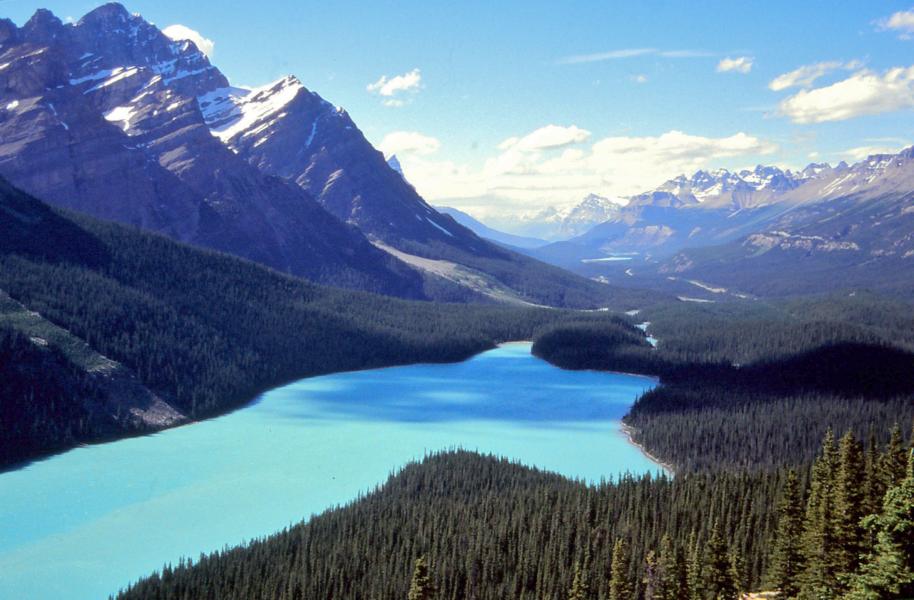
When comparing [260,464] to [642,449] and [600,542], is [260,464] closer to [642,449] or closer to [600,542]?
[600,542]

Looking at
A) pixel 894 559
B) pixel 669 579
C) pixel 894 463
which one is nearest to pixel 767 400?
pixel 894 463

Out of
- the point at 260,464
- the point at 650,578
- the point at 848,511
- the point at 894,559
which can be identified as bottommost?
the point at 260,464

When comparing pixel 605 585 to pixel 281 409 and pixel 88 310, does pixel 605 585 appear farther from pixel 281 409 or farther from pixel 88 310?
pixel 88 310

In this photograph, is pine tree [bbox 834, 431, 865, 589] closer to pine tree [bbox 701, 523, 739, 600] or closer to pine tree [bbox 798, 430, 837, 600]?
pine tree [bbox 798, 430, 837, 600]

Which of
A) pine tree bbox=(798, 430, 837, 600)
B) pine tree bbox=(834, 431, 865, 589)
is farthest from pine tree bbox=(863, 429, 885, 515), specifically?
pine tree bbox=(798, 430, 837, 600)

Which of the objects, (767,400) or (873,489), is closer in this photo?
(873,489)

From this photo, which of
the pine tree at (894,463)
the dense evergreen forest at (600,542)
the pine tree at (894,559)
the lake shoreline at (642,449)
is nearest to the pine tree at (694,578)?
the dense evergreen forest at (600,542)
